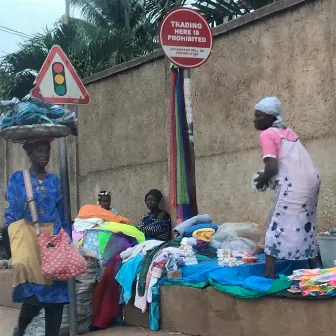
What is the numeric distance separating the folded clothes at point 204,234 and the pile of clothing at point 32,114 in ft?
5.30

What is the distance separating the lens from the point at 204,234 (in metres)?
5.81

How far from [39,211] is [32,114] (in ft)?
2.60

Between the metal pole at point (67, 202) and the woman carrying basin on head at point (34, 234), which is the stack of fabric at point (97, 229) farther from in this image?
the woman carrying basin on head at point (34, 234)

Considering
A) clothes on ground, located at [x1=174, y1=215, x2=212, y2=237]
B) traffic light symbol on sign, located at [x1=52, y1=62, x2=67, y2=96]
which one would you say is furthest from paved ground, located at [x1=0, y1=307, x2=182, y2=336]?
traffic light symbol on sign, located at [x1=52, y1=62, x2=67, y2=96]

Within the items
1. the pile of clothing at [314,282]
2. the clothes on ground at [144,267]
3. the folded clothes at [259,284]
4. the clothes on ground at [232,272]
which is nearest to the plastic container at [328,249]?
the clothes on ground at [232,272]

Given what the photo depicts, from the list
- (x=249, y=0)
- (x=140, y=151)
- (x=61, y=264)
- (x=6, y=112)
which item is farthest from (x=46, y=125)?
(x=249, y=0)

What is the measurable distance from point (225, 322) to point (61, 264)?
137cm

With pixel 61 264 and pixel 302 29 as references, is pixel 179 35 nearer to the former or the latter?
pixel 302 29

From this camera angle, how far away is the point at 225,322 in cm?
470

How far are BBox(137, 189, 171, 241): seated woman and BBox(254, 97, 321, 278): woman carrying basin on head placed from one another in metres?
3.08

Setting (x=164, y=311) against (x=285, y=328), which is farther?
(x=164, y=311)

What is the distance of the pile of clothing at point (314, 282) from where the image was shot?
4008 millimetres

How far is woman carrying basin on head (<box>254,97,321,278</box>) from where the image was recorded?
4.40 meters

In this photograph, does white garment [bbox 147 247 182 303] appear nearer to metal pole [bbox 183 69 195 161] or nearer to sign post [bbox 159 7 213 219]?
metal pole [bbox 183 69 195 161]
